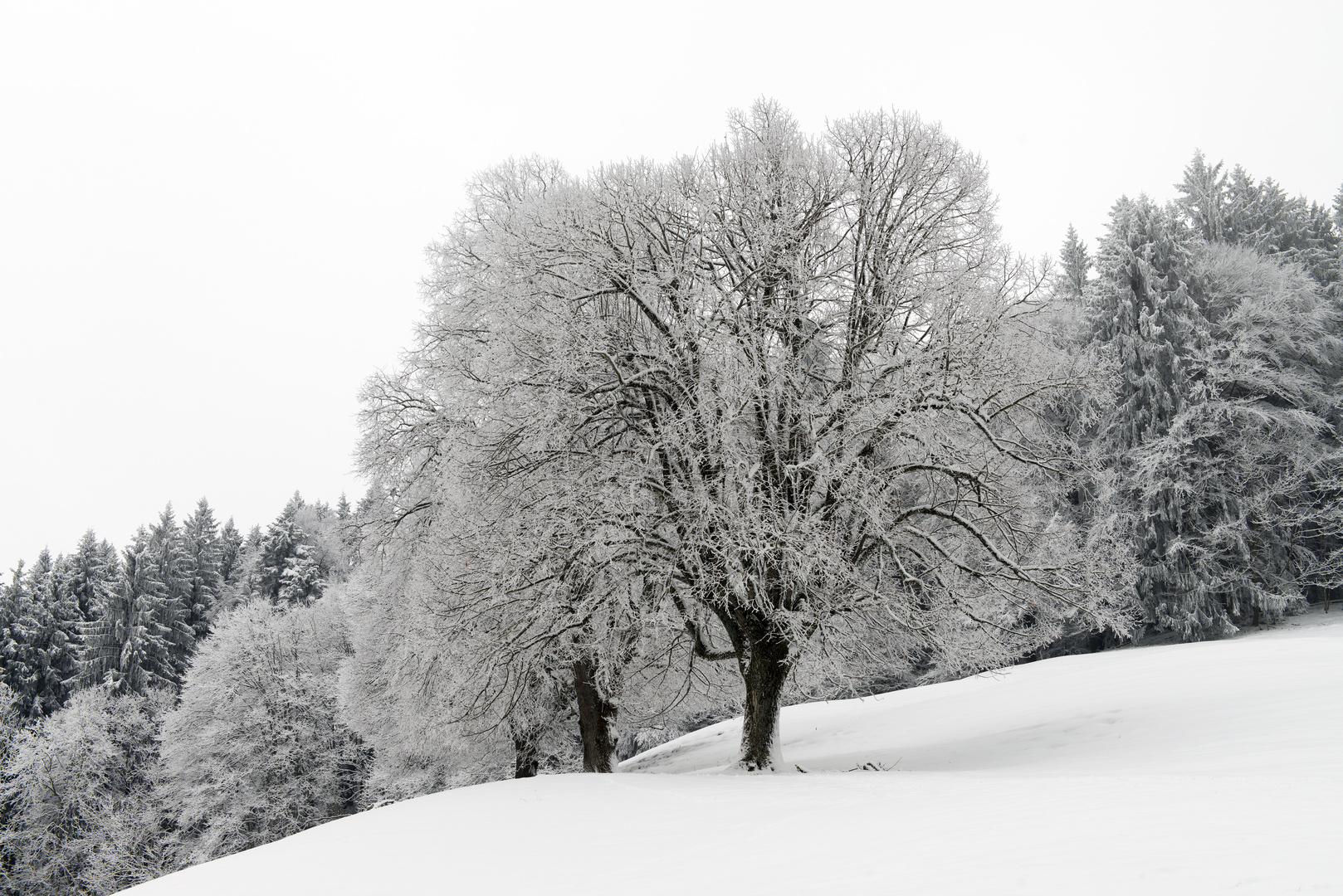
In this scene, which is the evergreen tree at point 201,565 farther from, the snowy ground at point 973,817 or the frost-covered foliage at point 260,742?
the snowy ground at point 973,817

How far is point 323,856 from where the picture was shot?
729cm

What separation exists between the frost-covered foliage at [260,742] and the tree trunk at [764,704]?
19.9 meters

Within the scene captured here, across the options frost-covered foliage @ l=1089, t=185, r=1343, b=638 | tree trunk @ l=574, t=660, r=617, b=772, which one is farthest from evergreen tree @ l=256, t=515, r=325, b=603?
frost-covered foliage @ l=1089, t=185, r=1343, b=638

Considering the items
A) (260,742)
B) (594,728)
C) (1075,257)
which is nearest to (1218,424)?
(1075,257)

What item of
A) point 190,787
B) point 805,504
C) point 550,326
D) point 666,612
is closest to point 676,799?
point 666,612

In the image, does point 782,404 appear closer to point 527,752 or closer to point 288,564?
point 527,752

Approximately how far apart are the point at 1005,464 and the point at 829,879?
26.6 ft

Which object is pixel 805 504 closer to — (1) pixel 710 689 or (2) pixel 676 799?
(2) pixel 676 799

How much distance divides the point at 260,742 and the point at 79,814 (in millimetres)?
10936

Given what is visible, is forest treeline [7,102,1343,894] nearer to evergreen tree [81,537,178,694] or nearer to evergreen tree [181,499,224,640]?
evergreen tree [81,537,178,694]

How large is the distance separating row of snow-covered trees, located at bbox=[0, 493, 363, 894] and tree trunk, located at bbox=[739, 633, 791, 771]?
9.54m

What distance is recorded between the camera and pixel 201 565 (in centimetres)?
5128

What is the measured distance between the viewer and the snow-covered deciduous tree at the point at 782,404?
10031mm

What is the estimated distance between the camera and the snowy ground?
4.40 meters
